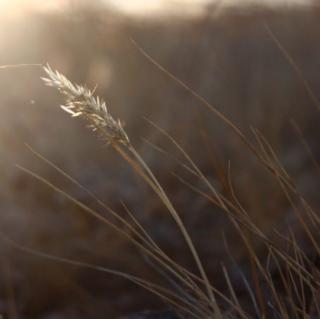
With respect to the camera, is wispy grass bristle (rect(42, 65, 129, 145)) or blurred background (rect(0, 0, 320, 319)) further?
blurred background (rect(0, 0, 320, 319))

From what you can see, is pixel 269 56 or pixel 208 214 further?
pixel 269 56

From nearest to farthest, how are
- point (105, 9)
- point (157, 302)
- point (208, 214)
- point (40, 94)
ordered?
point (157, 302)
point (208, 214)
point (40, 94)
point (105, 9)

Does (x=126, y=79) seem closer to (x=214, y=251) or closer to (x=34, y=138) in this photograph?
(x=34, y=138)

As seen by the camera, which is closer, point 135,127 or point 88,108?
point 88,108

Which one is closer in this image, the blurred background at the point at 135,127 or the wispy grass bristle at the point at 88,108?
the wispy grass bristle at the point at 88,108

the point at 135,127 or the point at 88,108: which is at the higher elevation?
the point at 88,108

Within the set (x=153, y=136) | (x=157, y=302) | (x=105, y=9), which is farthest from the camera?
(x=105, y=9)

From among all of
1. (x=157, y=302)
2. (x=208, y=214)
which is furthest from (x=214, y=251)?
(x=157, y=302)

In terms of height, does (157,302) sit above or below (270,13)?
below
